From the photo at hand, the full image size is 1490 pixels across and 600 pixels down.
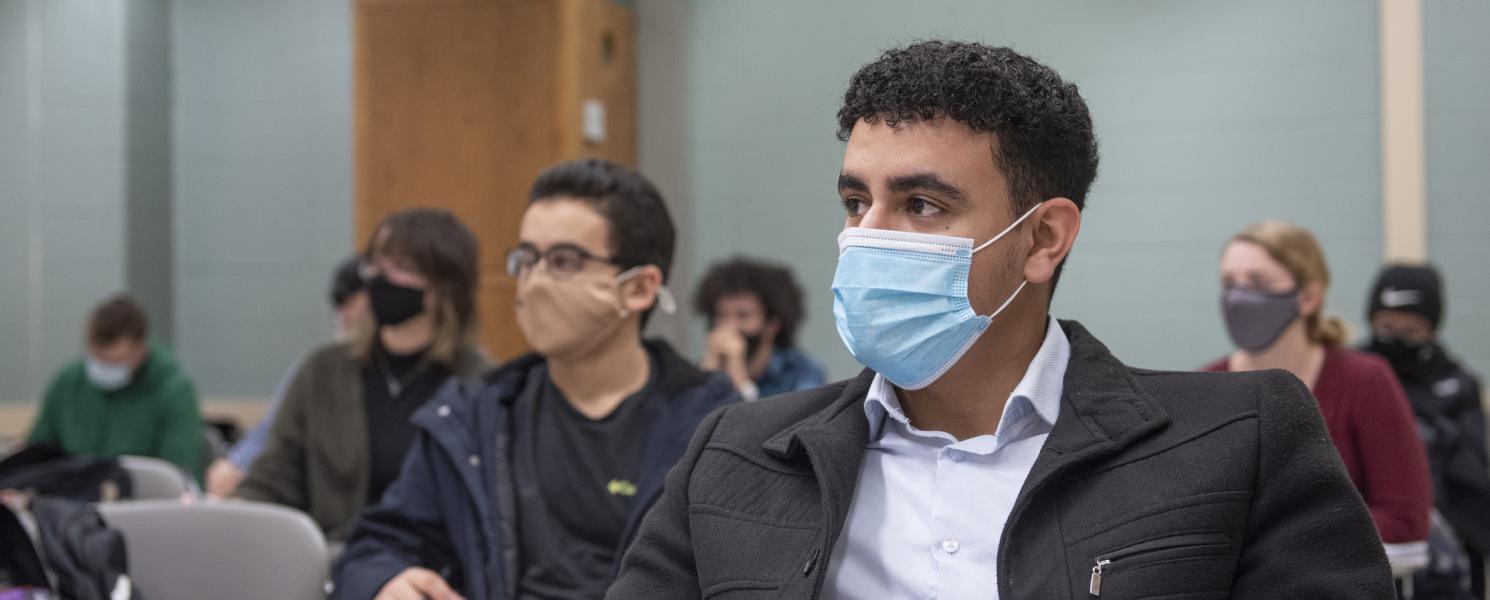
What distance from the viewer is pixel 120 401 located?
486 cm

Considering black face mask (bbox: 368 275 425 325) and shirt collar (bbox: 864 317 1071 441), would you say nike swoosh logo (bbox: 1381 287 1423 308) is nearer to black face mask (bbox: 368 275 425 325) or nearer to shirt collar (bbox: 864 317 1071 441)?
black face mask (bbox: 368 275 425 325)

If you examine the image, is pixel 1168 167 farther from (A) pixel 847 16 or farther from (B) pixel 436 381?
(B) pixel 436 381

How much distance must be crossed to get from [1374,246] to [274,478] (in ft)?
14.0

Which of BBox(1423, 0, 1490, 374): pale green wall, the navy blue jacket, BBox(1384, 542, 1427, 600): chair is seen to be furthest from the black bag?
BBox(1423, 0, 1490, 374): pale green wall

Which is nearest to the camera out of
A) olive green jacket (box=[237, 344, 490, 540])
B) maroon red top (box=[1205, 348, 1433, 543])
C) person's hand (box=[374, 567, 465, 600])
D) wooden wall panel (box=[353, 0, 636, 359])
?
person's hand (box=[374, 567, 465, 600])

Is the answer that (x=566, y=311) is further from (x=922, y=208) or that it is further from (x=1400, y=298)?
(x=1400, y=298)

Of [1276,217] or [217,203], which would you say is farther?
[217,203]

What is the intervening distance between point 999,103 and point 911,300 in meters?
0.22

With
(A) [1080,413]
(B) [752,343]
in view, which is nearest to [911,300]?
(A) [1080,413]

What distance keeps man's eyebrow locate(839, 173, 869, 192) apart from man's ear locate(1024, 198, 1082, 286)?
18 centimetres

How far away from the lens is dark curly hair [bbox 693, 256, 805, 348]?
4953 mm

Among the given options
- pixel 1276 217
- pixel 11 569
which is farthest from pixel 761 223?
pixel 11 569

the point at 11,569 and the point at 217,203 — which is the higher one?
the point at 217,203

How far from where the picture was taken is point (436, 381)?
10.2 ft
